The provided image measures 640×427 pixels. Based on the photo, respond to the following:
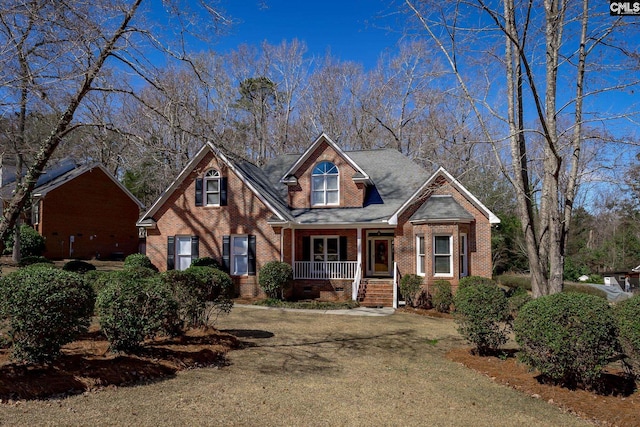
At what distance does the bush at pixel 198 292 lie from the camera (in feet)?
31.4

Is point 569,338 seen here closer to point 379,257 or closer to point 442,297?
point 442,297

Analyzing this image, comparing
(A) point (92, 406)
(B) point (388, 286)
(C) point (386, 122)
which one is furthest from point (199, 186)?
(C) point (386, 122)

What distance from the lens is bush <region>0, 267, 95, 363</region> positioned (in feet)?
20.8

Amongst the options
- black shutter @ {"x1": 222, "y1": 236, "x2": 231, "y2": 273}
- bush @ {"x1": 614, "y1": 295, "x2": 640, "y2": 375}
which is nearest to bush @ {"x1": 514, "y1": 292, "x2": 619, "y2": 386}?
bush @ {"x1": 614, "y1": 295, "x2": 640, "y2": 375}

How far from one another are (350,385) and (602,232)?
171 ft

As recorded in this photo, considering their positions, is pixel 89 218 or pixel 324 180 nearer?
pixel 324 180

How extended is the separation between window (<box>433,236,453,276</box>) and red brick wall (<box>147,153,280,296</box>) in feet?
20.7

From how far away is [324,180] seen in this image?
20.9 m

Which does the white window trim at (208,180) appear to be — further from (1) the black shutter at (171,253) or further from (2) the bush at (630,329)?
(2) the bush at (630,329)

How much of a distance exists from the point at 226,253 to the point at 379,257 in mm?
6943

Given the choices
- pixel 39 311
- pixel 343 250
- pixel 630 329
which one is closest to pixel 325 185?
pixel 343 250

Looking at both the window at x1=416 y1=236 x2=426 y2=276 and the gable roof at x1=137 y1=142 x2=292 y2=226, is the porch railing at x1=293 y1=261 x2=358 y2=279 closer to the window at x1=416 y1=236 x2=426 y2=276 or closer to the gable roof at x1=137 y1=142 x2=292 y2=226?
the gable roof at x1=137 y1=142 x2=292 y2=226

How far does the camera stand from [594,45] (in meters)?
9.87

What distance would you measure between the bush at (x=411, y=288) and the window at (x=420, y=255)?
635 mm
